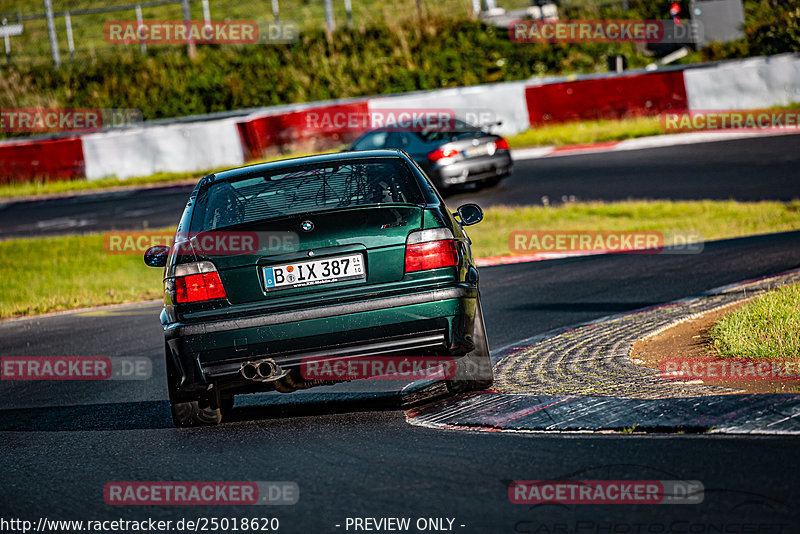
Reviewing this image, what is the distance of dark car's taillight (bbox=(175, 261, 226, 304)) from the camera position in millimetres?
5832

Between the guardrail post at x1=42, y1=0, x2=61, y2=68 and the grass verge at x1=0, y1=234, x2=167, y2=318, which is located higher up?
the guardrail post at x1=42, y1=0, x2=61, y2=68

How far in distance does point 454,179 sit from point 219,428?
1247 centimetres

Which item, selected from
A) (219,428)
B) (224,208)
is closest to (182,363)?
(219,428)

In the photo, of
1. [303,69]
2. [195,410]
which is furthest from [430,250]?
[303,69]

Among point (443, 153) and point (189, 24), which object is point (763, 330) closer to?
point (443, 153)

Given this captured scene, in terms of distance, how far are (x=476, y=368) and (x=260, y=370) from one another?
1274mm

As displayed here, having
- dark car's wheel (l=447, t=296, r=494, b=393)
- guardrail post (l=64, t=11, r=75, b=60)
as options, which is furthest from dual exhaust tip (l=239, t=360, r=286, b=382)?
guardrail post (l=64, t=11, r=75, b=60)

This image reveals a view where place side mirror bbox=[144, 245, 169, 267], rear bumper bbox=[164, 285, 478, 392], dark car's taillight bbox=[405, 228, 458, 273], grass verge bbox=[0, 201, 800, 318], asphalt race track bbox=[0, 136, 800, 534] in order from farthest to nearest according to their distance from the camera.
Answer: grass verge bbox=[0, 201, 800, 318] → side mirror bbox=[144, 245, 169, 267] → dark car's taillight bbox=[405, 228, 458, 273] → rear bumper bbox=[164, 285, 478, 392] → asphalt race track bbox=[0, 136, 800, 534]

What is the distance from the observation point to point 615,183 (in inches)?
706

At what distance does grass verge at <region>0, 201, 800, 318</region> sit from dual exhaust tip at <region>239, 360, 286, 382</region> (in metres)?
7.61

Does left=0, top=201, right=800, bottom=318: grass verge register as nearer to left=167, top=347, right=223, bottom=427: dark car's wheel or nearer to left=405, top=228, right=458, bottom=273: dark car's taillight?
left=167, top=347, right=223, bottom=427: dark car's wheel

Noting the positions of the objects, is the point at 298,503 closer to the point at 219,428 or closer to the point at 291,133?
the point at 219,428

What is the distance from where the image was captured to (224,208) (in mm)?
6262

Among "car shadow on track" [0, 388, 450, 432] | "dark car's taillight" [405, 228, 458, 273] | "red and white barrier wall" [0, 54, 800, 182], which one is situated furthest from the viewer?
"red and white barrier wall" [0, 54, 800, 182]
